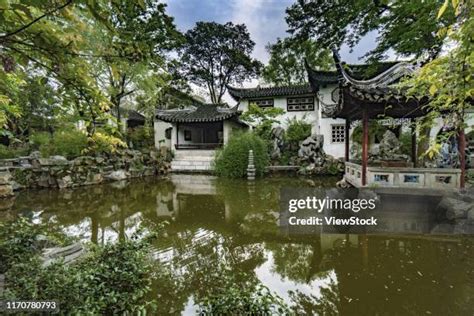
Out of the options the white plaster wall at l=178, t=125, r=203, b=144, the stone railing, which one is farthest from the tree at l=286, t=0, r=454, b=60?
the white plaster wall at l=178, t=125, r=203, b=144

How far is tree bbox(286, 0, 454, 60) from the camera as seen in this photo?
20.1ft

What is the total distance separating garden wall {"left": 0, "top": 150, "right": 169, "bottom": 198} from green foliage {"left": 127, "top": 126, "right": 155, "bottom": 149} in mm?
5419

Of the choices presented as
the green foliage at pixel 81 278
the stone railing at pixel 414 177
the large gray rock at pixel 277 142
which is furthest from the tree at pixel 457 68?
the large gray rock at pixel 277 142

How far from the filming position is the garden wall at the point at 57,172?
28.7 feet

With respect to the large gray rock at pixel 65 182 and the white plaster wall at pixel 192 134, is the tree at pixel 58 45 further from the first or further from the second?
the white plaster wall at pixel 192 134

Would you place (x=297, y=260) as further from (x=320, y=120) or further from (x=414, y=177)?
(x=320, y=120)

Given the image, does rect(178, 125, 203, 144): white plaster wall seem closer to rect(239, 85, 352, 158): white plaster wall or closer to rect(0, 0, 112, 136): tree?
rect(239, 85, 352, 158): white plaster wall

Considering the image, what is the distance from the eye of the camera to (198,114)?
1645 cm

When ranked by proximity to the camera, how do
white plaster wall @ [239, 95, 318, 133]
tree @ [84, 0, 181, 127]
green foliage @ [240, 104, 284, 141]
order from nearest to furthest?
tree @ [84, 0, 181, 127] → green foliage @ [240, 104, 284, 141] → white plaster wall @ [239, 95, 318, 133]

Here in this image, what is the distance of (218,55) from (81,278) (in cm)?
2105

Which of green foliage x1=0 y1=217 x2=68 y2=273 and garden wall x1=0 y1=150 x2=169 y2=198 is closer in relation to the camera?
green foliage x1=0 y1=217 x2=68 y2=273

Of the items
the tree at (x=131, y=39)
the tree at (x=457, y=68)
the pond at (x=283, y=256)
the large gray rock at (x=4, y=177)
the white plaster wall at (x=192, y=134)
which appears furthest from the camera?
the white plaster wall at (x=192, y=134)

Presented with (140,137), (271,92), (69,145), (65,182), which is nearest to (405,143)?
(271,92)

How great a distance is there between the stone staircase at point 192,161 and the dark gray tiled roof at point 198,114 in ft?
6.03
